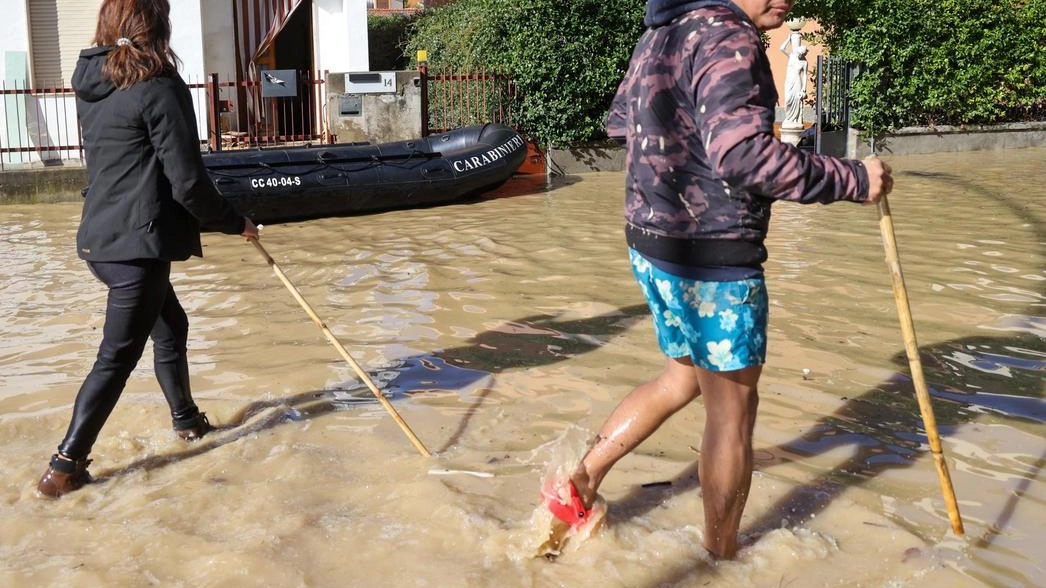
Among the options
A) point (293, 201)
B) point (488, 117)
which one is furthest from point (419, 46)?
point (293, 201)

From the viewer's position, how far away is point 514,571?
314 centimetres

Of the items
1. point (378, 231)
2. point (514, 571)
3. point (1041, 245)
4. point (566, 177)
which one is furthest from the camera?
point (566, 177)

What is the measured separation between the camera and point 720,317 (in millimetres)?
2766

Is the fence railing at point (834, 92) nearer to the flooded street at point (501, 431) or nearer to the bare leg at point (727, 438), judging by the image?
the flooded street at point (501, 431)

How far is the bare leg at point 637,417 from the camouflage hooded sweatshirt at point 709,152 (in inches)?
16.8

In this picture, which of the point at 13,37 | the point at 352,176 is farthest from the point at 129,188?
the point at 13,37

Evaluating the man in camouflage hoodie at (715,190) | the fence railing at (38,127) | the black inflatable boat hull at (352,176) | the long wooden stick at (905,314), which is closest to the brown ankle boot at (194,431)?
the man in camouflage hoodie at (715,190)

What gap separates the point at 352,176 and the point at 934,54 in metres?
10.6

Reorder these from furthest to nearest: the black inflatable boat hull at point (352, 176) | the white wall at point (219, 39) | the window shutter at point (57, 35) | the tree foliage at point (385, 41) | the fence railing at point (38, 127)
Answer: the tree foliage at point (385, 41), the white wall at point (219, 39), the window shutter at point (57, 35), the fence railing at point (38, 127), the black inflatable boat hull at point (352, 176)

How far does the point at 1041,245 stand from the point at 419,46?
1519cm

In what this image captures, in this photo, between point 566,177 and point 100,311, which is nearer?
point 100,311

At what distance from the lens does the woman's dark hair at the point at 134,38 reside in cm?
365

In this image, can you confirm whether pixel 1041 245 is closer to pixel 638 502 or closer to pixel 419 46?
pixel 638 502

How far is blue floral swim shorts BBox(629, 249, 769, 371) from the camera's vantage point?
276 cm
